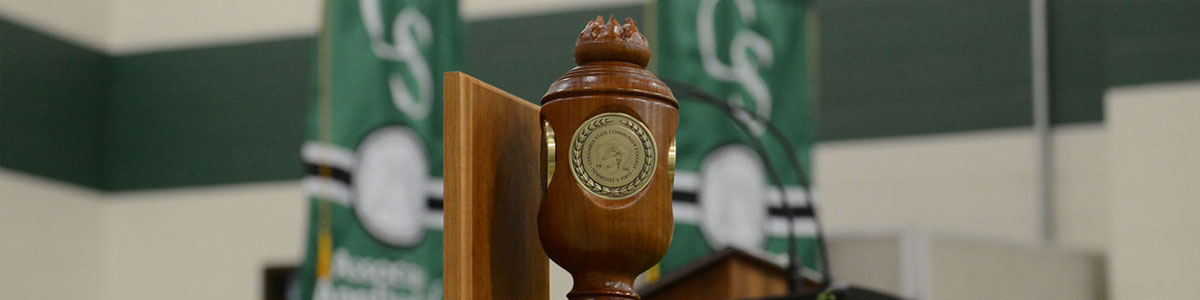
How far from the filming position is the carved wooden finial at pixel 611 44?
1.30 meters

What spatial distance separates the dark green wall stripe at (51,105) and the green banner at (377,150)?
3.42 metres

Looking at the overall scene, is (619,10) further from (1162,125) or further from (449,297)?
(449,297)

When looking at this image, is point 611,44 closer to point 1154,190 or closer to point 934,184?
point 1154,190

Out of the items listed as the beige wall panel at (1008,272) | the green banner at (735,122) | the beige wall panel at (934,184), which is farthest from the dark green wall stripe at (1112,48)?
the green banner at (735,122)

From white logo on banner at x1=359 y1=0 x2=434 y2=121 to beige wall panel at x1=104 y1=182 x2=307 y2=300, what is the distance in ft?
9.02

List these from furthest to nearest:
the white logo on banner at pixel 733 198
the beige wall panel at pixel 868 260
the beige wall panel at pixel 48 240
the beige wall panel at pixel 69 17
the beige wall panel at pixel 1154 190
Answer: the beige wall panel at pixel 69 17, the beige wall panel at pixel 48 240, the beige wall panel at pixel 1154 190, the beige wall panel at pixel 868 260, the white logo on banner at pixel 733 198

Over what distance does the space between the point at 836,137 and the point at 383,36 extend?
262 centimetres

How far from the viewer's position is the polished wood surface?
3.94ft

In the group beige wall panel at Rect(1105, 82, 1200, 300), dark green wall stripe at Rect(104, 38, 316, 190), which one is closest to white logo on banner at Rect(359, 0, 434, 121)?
beige wall panel at Rect(1105, 82, 1200, 300)

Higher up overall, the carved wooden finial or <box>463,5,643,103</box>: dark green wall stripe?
<box>463,5,643,103</box>: dark green wall stripe

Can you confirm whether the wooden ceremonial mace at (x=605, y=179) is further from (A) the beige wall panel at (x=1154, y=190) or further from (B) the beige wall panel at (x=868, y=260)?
(A) the beige wall panel at (x=1154, y=190)

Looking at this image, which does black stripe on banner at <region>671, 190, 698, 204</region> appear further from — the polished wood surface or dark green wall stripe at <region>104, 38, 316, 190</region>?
dark green wall stripe at <region>104, 38, 316, 190</region>

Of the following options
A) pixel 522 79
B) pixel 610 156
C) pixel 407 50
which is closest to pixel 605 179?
pixel 610 156

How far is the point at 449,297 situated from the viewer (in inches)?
46.8
